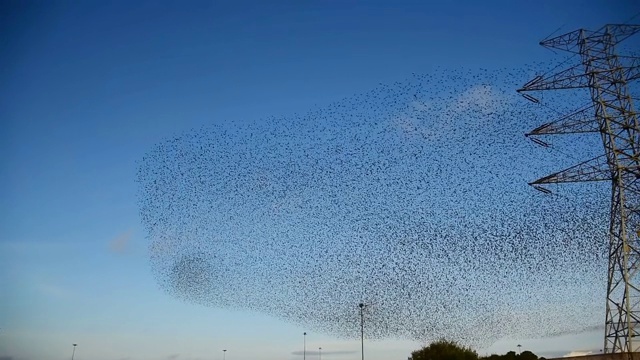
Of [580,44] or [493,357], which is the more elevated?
[580,44]

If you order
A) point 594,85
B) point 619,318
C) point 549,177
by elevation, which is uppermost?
point 594,85

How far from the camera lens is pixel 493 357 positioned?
7712 cm

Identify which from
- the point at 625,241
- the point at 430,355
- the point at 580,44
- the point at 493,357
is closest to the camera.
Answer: the point at 625,241

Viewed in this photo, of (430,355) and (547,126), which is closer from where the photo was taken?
(547,126)

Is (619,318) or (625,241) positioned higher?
(625,241)

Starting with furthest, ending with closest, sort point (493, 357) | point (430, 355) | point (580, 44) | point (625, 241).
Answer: point (493, 357), point (430, 355), point (580, 44), point (625, 241)

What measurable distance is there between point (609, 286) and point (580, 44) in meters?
20.9

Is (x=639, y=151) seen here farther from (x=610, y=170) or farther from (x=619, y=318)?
(x=619, y=318)

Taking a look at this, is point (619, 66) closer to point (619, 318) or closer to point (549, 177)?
point (549, 177)

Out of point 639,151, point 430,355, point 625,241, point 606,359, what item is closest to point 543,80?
point 639,151

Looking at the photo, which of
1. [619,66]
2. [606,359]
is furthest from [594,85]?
[606,359]

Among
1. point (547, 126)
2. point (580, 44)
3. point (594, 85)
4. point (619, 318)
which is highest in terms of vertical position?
point (580, 44)

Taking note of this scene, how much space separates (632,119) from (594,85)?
424 centimetres

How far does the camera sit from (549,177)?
42844mm
